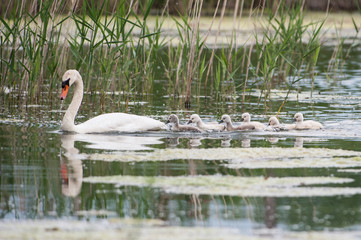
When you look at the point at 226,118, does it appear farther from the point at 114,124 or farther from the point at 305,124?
the point at 114,124

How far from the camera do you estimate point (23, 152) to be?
7738 millimetres

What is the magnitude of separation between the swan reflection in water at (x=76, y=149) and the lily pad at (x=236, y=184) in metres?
0.21

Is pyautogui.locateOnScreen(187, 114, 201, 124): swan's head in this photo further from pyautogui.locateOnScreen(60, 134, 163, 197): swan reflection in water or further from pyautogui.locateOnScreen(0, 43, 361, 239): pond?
pyautogui.locateOnScreen(60, 134, 163, 197): swan reflection in water

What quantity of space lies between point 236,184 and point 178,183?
493 millimetres

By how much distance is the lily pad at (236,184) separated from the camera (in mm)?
5812

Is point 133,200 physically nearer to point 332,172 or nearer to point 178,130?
point 332,172

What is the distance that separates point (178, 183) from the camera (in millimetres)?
6098

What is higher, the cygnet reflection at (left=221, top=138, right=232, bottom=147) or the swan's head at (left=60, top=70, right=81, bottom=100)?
the swan's head at (left=60, top=70, right=81, bottom=100)

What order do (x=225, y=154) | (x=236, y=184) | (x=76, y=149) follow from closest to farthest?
(x=236, y=184)
(x=225, y=154)
(x=76, y=149)

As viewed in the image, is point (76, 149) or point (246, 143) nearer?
point (76, 149)

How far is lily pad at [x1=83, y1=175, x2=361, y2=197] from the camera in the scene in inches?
229

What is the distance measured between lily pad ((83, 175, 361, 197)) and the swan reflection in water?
213 millimetres

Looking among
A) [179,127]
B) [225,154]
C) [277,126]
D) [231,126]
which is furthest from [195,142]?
[277,126]

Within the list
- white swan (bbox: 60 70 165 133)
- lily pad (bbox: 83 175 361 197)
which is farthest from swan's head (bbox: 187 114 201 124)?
lily pad (bbox: 83 175 361 197)
